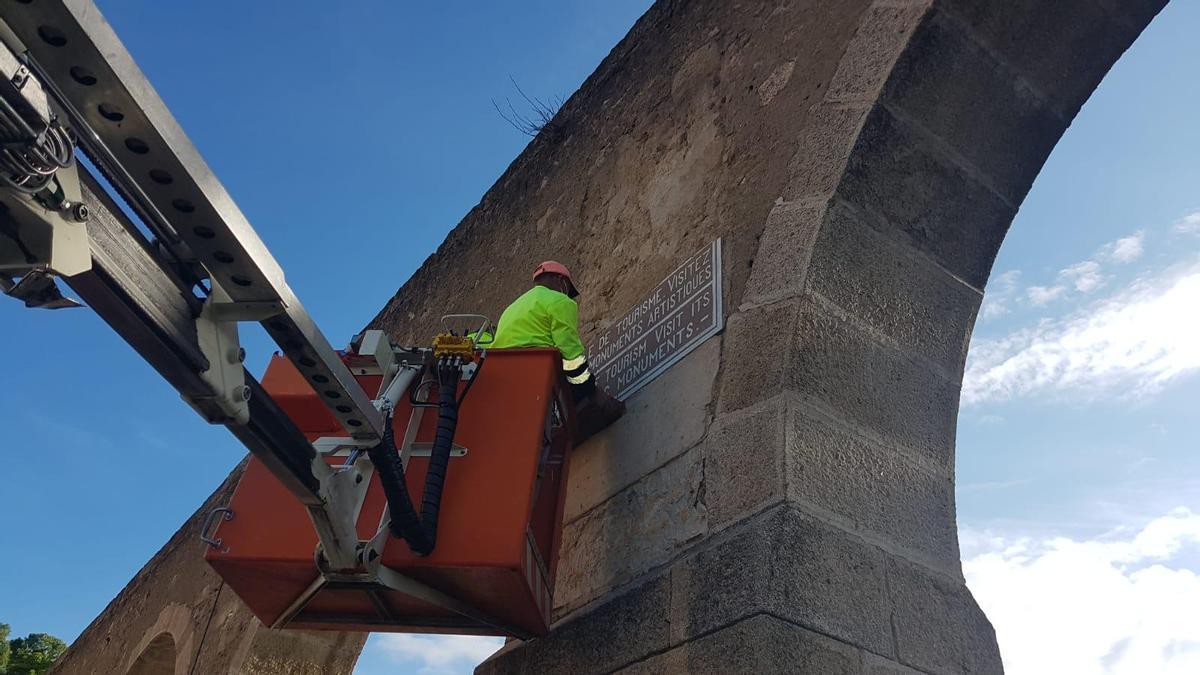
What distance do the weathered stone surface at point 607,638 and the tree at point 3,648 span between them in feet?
59.7

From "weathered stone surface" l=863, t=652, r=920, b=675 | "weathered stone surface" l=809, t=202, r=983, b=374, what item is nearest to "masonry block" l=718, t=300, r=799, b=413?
"weathered stone surface" l=809, t=202, r=983, b=374

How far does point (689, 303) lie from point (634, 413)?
1.24 ft

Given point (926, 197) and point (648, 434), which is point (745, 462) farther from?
point (926, 197)

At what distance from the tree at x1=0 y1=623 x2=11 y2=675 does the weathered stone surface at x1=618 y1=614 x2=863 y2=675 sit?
19.0m

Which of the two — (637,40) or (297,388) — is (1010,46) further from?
(297,388)

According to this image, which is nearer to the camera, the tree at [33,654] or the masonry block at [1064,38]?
the masonry block at [1064,38]

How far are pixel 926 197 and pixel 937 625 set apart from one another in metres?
1.16

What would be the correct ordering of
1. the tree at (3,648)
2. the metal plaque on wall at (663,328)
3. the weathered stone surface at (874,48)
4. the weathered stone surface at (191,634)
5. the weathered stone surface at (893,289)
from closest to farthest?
1. the weathered stone surface at (893,289)
2. the weathered stone surface at (874,48)
3. the metal plaque on wall at (663,328)
4. the weathered stone surface at (191,634)
5. the tree at (3,648)

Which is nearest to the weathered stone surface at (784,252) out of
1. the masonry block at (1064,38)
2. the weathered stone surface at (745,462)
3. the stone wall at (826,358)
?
the stone wall at (826,358)

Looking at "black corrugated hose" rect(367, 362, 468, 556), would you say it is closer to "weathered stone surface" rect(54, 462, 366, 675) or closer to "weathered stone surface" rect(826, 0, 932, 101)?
"weathered stone surface" rect(826, 0, 932, 101)

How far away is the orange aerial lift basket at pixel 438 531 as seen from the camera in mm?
2189

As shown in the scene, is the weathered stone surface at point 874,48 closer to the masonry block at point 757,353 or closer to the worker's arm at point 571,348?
the masonry block at point 757,353

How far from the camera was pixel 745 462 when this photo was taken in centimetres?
221

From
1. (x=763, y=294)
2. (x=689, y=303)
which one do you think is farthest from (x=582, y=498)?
(x=763, y=294)
